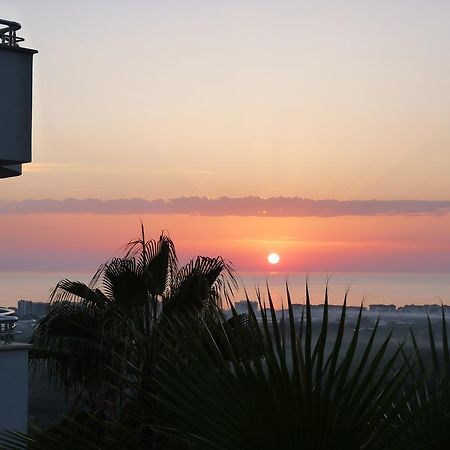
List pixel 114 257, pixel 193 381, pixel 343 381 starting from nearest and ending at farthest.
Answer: pixel 343 381, pixel 193 381, pixel 114 257

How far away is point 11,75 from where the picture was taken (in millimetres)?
9891

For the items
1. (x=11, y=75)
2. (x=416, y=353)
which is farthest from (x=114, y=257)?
(x=416, y=353)

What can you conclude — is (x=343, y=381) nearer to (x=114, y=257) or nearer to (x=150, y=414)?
(x=150, y=414)

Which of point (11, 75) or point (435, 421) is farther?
point (11, 75)

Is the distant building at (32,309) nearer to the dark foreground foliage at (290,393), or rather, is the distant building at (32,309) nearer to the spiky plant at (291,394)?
the dark foreground foliage at (290,393)

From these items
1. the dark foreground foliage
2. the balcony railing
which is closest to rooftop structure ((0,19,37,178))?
the balcony railing

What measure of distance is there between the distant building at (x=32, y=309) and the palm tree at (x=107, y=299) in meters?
0.13

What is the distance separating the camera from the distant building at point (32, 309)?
12367 mm

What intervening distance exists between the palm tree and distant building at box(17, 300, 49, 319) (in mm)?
127

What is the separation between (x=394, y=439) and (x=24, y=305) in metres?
12.4

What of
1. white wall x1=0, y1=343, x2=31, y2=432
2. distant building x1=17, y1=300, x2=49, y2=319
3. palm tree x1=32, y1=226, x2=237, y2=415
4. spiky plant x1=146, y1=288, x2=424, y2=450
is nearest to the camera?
spiky plant x1=146, y1=288, x2=424, y2=450

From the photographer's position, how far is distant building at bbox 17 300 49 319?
12367mm

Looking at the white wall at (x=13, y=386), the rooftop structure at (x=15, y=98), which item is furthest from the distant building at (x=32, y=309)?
the rooftop structure at (x=15, y=98)

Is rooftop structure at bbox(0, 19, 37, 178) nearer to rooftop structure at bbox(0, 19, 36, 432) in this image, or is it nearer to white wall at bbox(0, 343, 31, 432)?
rooftop structure at bbox(0, 19, 36, 432)
